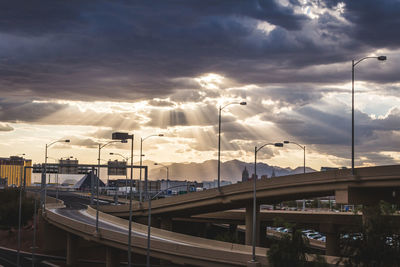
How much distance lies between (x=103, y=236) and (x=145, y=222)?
121ft

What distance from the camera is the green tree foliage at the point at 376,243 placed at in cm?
4059

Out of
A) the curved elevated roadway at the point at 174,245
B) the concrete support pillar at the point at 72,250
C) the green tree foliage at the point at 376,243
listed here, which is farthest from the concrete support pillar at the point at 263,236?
the green tree foliage at the point at 376,243

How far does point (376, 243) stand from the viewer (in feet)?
133

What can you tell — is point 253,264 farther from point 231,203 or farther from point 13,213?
point 13,213

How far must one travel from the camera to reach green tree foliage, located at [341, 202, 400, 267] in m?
40.6

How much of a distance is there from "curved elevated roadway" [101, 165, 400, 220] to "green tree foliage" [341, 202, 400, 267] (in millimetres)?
16606

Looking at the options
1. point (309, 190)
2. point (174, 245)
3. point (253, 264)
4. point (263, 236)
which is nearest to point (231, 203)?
point (309, 190)

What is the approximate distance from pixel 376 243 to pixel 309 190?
25901 mm

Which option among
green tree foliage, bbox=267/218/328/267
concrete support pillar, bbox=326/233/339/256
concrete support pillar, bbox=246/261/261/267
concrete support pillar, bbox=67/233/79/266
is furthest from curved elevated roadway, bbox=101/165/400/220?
concrete support pillar, bbox=246/261/261/267

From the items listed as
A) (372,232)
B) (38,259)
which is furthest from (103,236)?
(372,232)

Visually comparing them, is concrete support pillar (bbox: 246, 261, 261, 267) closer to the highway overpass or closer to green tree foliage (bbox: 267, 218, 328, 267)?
the highway overpass

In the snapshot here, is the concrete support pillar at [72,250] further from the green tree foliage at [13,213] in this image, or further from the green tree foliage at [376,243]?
the green tree foliage at [376,243]

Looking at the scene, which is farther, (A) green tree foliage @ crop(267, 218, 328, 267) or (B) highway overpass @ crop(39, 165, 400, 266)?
(B) highway overpass @ crop(39, 165, 400, 266)

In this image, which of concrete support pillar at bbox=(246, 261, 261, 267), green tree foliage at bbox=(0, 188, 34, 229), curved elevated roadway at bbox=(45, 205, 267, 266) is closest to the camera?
concrete support pillar at bbox=(246, 261, 261, 267)
